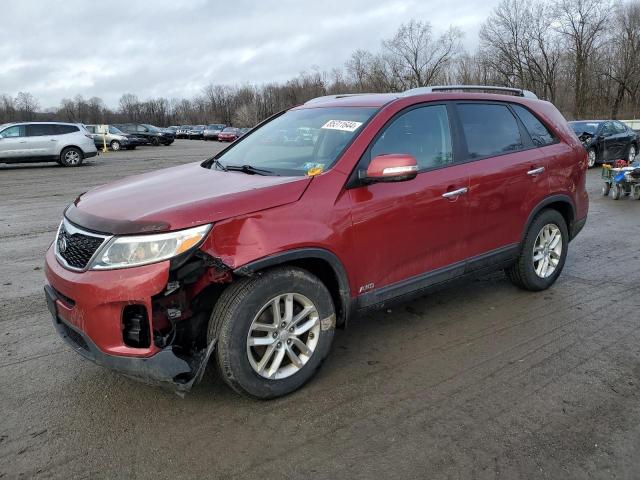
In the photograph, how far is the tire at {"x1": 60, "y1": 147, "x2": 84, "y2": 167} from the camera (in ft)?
66.5

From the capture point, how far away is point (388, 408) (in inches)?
122

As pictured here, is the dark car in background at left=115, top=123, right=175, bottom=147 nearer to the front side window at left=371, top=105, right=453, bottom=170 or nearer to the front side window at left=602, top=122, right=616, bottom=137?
the front side window at left=602, top=122, right=616, bottom=137

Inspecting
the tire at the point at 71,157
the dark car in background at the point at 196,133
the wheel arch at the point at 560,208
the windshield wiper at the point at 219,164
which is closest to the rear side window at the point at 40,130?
the tire at the point at 71,157

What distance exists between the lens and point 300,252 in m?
3.07

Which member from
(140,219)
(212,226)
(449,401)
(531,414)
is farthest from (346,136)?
(531,414)

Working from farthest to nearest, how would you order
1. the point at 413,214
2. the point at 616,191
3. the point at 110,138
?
the point at 110,138 → the point at 616,191 → the point at 413,214

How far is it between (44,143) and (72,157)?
112 centimetres

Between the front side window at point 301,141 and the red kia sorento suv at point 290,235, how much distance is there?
0.7 inches

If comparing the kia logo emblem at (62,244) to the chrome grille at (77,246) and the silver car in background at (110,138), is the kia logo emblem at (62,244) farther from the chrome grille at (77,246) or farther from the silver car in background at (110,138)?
the silver car in background at (110,138)

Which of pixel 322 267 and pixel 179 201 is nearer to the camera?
pixel 179 201

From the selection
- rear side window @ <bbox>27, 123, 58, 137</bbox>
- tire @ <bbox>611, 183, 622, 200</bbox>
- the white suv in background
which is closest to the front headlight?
tire @ <bbox>611, 183, 622, 200</bbox>

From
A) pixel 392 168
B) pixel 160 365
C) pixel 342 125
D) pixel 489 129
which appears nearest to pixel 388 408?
pixel 160 365

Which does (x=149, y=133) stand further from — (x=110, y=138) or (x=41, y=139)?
(x=41, y=139)

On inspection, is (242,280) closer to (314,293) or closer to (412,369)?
(314,293)
